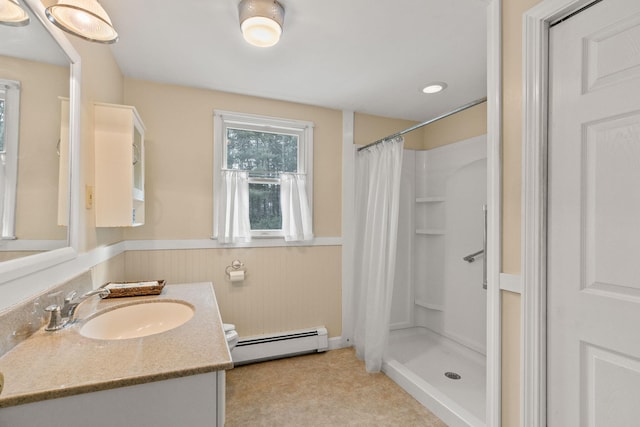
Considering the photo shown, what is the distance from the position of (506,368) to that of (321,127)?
226 cm

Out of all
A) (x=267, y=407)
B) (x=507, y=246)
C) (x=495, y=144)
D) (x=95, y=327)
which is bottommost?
(x=267, y=407)

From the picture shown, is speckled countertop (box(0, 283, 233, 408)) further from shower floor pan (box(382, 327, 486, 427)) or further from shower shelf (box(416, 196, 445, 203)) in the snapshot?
shower shelf (box(416, 196, 445, 203))

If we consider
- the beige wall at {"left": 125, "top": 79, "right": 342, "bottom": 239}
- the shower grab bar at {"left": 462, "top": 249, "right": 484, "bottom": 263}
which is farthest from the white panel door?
the beige wall at {"left": 125, "top": 79, "right": 342, "bottom": 239}

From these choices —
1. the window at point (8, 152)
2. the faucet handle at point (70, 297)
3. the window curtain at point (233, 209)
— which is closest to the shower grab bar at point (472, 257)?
the window curtain at point (233, 209)

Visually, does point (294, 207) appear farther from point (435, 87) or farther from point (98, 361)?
point (98, 361)

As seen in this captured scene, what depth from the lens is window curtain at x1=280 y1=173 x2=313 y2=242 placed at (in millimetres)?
2621

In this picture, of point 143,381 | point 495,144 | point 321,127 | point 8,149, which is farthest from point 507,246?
point 321,127

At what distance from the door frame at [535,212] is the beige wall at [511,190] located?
44 millimetres

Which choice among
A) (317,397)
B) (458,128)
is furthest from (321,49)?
(317,397)

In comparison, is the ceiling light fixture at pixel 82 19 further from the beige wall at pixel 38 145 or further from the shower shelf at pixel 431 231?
the shower shelf at pixel 431 231

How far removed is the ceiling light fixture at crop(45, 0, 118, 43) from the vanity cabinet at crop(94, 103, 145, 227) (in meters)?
0.46

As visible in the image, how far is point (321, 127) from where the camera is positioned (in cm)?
278

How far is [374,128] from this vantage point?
9.82 ft

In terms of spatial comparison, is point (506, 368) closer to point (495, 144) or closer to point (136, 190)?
point (495, 144)
